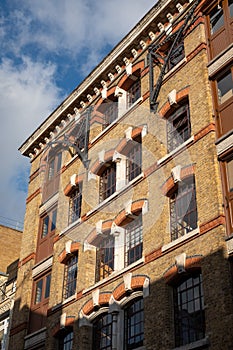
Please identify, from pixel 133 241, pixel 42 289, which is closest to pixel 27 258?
pixel 42 289

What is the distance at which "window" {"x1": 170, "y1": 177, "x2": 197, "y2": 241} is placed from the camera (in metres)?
18.3

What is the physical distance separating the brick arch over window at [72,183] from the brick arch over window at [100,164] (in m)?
0.80

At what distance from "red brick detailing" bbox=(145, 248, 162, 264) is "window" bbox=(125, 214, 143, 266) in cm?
128

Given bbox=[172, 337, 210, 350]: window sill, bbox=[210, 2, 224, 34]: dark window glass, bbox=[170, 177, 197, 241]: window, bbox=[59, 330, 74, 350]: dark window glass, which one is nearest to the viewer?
bbox=[172, 337, 210, 350]: window sill

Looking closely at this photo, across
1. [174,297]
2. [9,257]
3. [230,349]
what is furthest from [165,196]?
[9,257]

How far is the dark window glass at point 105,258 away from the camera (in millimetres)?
21656

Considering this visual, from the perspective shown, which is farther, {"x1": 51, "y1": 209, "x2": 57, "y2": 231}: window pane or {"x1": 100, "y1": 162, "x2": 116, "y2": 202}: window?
{"x1": 51, "y1": 209, "x2": 57, "y2": 231}: window pane

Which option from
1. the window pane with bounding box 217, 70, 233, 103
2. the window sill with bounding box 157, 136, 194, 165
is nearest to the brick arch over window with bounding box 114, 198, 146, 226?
the window sill with bounding box 157, 136, 194, 165

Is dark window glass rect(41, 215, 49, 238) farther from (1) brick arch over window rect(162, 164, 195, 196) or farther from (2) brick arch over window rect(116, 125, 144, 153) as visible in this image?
(1) brick arch over window rect(162, 164, 195, 196)

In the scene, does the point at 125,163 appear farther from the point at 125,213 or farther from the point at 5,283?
the point at 5,283

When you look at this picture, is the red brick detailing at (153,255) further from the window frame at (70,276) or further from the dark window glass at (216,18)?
the dark window glass at (216,18)

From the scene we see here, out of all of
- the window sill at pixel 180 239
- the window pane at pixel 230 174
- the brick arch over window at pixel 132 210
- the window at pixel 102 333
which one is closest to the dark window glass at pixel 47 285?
the window at pixel 102 333

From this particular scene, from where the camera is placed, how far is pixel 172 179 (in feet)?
62.6

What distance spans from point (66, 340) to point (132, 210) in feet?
19.7
